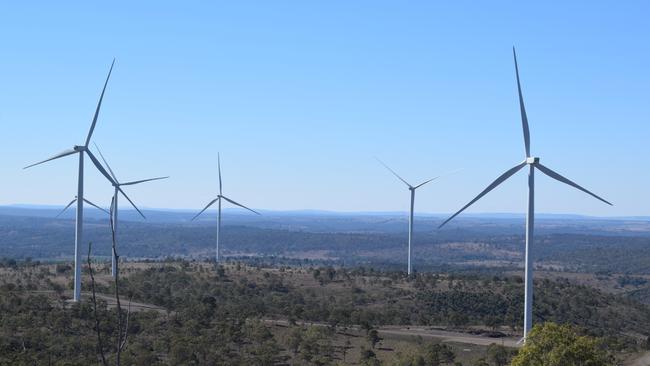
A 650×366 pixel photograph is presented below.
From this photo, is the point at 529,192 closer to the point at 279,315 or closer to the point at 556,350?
the point at 556,350

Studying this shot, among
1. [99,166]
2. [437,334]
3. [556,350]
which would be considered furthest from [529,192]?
[99,166]

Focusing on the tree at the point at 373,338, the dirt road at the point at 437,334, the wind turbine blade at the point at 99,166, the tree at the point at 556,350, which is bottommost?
the dirt road at the point at 437,334

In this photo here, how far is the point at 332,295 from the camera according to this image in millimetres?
107000

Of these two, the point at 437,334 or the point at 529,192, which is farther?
the point at 437,334

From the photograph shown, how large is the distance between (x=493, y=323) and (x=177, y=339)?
39.0 metres

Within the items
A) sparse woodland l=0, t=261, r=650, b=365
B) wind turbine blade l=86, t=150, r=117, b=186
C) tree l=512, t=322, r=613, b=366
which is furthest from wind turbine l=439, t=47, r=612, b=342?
wind turbine blade l=86, t=150, r=117, b=186

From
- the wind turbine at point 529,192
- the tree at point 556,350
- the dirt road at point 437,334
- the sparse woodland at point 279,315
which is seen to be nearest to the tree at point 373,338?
the sparse woodland at point 279,315

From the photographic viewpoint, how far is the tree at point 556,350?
35812 mm

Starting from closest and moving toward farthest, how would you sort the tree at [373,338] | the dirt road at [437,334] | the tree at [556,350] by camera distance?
1. the tree at [556,350]
2. the tree at [373,338]
3. the dirt road at [437,334]

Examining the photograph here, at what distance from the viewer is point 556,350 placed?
35844 millimetres

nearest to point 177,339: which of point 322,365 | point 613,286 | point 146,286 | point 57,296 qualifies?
point 322,365

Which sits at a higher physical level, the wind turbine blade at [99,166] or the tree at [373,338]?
the wind turbine blade at [99,166]

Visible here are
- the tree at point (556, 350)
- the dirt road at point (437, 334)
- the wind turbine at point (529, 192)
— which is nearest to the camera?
the tree at point (556, 350)

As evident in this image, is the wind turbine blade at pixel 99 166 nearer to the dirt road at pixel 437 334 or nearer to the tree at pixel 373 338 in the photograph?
the dirt road at pixel 437 334
